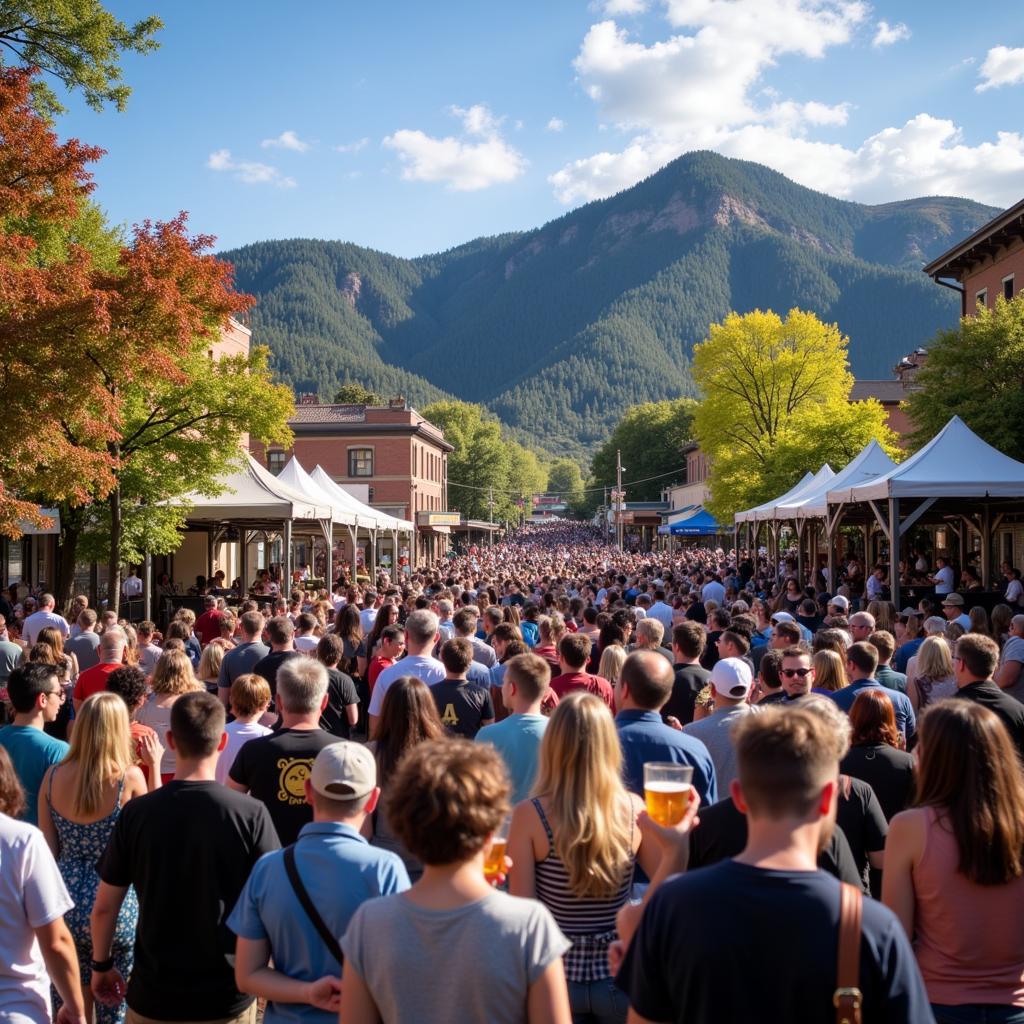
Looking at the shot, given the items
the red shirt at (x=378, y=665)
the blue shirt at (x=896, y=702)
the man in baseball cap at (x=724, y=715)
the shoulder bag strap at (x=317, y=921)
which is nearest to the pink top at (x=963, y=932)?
the shoulder bag strap at (x=317, y=921)

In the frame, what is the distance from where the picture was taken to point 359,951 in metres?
2.49

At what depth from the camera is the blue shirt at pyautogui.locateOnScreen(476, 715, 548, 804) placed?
189 inches

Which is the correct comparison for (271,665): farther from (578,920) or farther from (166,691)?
(578,920)

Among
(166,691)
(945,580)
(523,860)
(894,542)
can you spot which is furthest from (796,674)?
(945,580)

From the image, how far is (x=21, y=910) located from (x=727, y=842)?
2398mm

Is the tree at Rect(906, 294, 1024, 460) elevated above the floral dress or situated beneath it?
elevated above

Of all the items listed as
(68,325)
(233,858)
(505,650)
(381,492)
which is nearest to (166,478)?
(68,325)

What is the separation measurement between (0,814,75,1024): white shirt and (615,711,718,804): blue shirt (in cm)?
221

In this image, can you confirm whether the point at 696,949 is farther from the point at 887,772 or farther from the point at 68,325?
the point at 68,325

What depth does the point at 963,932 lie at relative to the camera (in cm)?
318

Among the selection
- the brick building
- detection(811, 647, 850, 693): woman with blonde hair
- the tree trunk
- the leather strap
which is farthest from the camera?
the brick building

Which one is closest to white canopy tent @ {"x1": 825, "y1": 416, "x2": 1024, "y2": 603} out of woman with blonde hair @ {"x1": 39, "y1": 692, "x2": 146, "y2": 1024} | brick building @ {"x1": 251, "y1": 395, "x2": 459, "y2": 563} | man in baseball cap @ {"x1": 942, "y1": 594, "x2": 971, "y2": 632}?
man in baseball cap @ {"x1": 942, "y1": 594, "x2": 971, "y2": 632}

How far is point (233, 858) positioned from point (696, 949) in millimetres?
2004

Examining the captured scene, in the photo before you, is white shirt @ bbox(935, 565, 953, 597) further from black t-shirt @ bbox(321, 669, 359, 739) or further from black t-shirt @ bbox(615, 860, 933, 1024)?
black t-shirt @ bbox(615, 860, 933, 1024)
